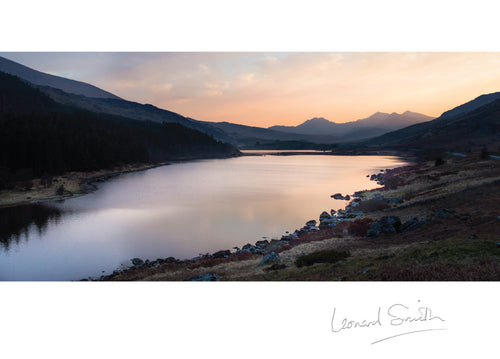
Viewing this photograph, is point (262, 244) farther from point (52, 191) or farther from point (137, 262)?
point (52, 191)

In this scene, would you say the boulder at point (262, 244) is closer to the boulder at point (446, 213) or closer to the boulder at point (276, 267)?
the boulder at point (276, 267)

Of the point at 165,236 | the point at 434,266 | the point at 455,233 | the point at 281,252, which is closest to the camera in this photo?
the point at 434,266

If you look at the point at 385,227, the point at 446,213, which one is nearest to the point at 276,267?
the point at 385,227

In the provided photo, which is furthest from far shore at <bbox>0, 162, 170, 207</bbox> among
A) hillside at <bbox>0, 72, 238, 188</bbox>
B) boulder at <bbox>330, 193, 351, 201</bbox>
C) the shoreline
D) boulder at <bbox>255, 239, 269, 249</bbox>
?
boulder at <bbox>330, 193, 351, 201</bbox>

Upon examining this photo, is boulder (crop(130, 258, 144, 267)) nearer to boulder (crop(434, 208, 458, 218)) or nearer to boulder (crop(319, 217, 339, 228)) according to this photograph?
boulder (crop(319, 217, 339, 228))

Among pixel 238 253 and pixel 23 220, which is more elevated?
pixel 23 220

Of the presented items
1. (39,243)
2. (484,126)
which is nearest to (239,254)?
(39,243)

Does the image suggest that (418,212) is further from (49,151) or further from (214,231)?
(49,151)
